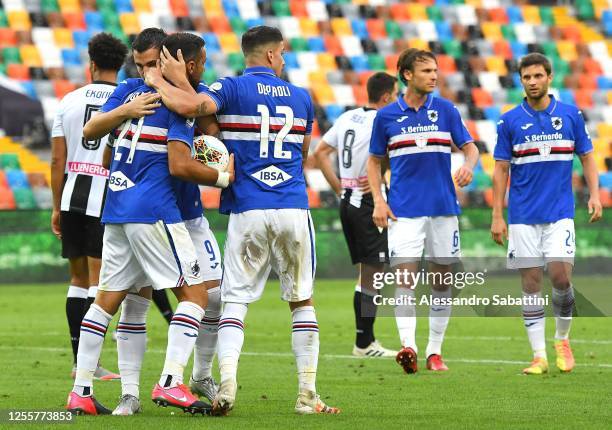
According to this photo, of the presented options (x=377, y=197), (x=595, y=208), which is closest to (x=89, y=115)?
(x=377, y=197)

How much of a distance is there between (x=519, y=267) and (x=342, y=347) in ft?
8.14

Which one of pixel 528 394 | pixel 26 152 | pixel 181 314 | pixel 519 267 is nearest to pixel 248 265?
pixel 181 314

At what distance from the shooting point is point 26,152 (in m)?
21.7

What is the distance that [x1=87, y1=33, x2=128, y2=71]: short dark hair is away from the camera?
8.48 meters

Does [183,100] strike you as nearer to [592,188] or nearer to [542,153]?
[542,153]

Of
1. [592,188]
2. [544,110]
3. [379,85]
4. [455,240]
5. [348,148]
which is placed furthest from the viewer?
[348,148]

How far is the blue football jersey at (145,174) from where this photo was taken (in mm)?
6574

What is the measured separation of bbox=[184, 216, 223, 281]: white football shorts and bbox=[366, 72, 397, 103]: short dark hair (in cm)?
415

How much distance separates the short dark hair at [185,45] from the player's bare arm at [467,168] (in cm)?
282

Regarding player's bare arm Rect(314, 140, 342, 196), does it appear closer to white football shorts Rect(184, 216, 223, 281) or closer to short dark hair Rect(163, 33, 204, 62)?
white football shorts Rect(184, 216, 223, 281)

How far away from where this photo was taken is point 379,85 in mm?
11078

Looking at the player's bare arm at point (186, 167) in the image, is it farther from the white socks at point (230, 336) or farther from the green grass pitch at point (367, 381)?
the green grass pitch at point (367, 381)

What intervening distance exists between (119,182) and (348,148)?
500 centimetres

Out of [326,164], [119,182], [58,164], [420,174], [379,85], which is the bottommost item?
[119,182]
